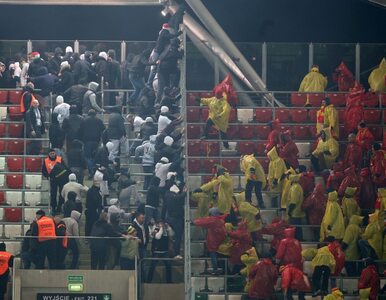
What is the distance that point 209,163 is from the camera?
4178 cm

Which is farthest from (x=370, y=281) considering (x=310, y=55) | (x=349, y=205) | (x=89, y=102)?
(x=310, y=55)

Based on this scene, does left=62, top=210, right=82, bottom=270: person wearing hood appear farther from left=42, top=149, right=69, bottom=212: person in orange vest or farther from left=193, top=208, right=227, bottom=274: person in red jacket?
left=193, top=208, right=227, bottom=274: person in red jacket

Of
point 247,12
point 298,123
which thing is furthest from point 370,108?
point 247,12

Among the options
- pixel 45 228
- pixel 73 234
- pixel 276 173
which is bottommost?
pixel 73 234

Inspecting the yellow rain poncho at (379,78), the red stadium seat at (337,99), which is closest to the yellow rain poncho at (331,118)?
the red stadium seat at (337,99)

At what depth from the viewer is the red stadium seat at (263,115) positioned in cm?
4338

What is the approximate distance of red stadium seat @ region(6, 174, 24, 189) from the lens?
4131cm

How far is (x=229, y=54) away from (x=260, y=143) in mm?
6121

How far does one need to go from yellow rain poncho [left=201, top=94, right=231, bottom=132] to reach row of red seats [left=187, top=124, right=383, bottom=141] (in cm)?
23

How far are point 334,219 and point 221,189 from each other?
94.9 inches

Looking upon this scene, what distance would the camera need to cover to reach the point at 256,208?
39.1m

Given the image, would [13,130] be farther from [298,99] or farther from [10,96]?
[298,99]

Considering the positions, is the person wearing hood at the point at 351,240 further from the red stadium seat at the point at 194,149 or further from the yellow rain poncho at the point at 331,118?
the red stadium seat at the point at 194,149

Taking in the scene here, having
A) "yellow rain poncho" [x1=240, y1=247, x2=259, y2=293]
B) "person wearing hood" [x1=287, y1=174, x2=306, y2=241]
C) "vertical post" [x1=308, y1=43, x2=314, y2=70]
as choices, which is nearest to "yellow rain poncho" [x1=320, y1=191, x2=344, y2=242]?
→ "person wearing hood" [x1=287, y1=174, x2=306, y2=241]
